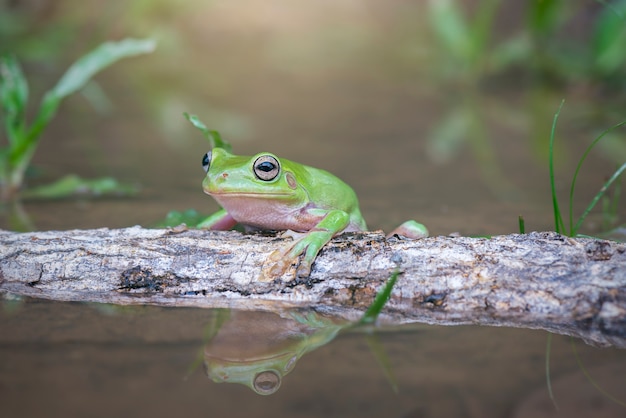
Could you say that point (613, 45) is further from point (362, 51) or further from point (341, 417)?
point (341, 417)

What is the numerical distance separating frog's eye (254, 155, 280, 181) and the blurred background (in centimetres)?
115

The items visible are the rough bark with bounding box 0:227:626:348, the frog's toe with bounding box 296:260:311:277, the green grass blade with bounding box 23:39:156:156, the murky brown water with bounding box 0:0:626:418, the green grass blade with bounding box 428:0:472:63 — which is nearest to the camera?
the murky brown water with bounding box 0:0:626:418

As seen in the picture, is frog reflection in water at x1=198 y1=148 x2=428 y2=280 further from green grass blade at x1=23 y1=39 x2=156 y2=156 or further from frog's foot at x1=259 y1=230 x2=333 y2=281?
green grass blade at x1=23 y1=39 x2=156 y2=156

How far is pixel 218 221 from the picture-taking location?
330cm

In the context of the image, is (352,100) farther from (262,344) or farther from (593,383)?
(593,383)

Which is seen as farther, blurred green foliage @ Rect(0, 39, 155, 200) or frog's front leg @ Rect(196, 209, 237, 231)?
blurred green foliage @ Rect(0, 39, 155, 200)

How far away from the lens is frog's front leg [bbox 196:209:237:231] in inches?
129

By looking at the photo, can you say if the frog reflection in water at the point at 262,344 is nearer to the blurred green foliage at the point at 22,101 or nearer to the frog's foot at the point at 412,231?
the frog's foot at the point at 412,231

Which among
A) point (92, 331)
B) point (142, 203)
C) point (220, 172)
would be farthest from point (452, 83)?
point (92, 331)

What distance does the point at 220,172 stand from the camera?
293 centimetres

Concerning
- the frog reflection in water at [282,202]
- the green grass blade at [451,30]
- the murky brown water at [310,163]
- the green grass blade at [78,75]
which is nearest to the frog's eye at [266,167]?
the frog reflection in water at [282,202]

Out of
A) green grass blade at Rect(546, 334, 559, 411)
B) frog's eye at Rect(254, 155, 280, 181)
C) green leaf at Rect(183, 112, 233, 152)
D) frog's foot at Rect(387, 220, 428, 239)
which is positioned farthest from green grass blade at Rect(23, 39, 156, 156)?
green grass blade at Rect(546, 334, 559, 411)

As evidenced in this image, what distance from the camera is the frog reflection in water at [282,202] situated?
268 cm

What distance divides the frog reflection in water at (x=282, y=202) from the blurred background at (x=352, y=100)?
2.60ft
